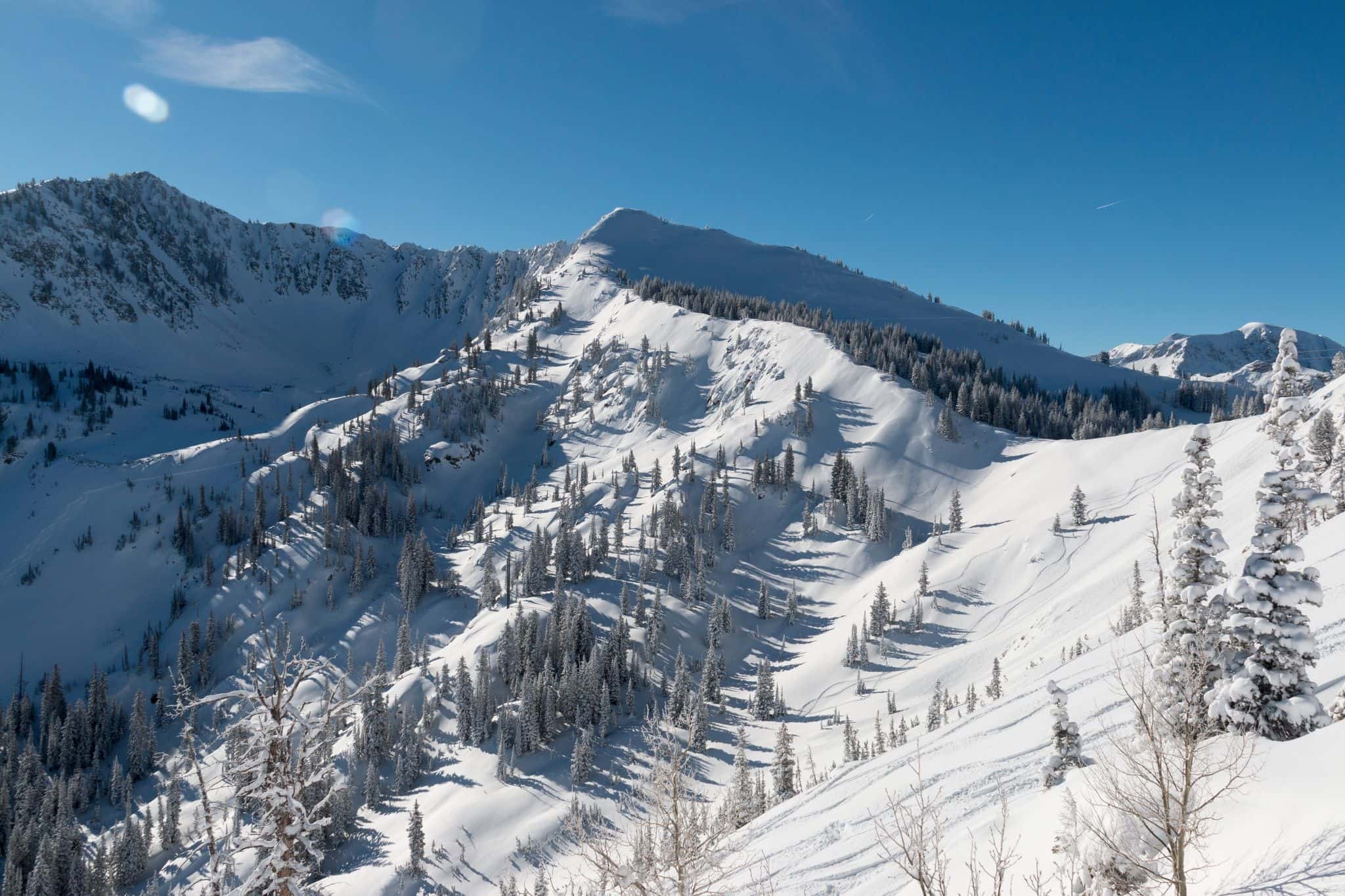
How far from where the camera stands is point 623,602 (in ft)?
367

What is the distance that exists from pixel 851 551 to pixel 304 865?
11955 cm

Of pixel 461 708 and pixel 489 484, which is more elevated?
pixel 489 484

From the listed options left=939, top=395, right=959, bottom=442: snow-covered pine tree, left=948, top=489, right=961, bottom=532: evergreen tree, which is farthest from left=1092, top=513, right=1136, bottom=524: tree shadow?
left=939, top=395, right=959, bottom=442: snow-covered pine tree

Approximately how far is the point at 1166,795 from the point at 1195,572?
1318cm

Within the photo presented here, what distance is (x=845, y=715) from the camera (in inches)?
3391

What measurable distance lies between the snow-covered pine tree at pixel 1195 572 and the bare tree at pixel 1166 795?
436 centimetres

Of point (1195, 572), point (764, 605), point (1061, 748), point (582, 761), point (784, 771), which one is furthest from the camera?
point (764, 605)

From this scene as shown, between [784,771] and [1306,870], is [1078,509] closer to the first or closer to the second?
[784,771]

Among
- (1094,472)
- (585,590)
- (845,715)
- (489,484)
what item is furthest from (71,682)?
(1094,472)

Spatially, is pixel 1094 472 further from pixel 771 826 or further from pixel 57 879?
pixel 57 879

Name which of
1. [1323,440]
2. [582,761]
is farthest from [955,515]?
[582,761]

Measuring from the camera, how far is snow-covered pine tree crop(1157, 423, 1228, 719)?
77.7 ft

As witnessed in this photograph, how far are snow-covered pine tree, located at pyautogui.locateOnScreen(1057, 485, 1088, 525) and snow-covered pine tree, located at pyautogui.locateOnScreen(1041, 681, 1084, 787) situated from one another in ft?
285

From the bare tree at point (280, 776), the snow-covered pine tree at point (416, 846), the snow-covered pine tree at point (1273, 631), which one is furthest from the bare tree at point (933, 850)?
the snow-covered pine tree at point (416, 846)
